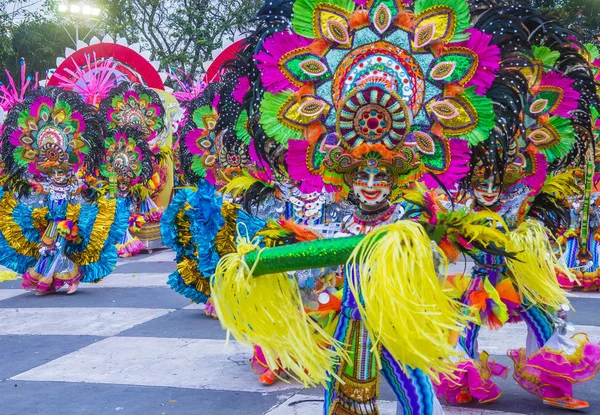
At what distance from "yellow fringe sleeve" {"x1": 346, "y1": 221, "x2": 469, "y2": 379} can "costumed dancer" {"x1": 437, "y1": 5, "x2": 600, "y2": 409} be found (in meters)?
1.09

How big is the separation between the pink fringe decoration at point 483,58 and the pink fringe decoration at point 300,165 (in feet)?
2.37

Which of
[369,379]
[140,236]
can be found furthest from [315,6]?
[140,236]

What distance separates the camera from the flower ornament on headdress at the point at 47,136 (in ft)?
26.5

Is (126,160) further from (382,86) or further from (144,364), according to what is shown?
(382,86)

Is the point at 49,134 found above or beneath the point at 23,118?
beneath

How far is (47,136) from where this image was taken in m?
8.09

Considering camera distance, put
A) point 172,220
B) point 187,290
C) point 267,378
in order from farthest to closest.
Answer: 1. point 172,220
2. point 187,290
3. point 267,378

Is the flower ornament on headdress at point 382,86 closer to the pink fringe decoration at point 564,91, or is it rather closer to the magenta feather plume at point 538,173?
the pink fringe decoration at point 564,91

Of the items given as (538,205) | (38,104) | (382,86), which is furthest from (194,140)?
(382,86)

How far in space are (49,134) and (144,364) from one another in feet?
12.0

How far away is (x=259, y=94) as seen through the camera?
327cm

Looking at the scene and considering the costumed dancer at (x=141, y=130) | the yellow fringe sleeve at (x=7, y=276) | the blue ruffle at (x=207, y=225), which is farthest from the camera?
the costumed dancer at (x=141, y=130)

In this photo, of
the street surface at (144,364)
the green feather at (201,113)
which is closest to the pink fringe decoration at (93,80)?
the street surface at (144,364)

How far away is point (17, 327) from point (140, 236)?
585 centimetres
